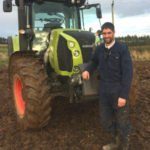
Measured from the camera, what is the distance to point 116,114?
309 cm

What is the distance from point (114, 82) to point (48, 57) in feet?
5.50

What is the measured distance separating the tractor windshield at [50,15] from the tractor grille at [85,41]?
795mm

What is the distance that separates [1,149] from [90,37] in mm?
2395

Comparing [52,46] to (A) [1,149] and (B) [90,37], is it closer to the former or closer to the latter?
(B) [90,37]

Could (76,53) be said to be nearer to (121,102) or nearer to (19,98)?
(121,102)

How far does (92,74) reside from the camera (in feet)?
11.5

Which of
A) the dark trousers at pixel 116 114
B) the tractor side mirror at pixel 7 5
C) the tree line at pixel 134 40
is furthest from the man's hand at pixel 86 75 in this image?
the tree line at pixel 134 40

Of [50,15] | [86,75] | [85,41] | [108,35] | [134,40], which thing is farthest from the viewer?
[134,40]

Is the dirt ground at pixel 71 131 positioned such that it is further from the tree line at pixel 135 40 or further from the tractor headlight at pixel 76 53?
the tree line at pixel 135 40

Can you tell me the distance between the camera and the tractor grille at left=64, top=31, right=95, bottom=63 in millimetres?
3814

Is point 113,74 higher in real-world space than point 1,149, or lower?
higher

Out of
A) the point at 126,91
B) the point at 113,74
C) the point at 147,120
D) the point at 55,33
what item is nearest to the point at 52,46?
the point at 55,33

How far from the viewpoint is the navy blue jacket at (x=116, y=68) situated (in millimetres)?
2830

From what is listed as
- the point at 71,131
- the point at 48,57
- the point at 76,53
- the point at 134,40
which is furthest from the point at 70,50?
the point at 134,40
